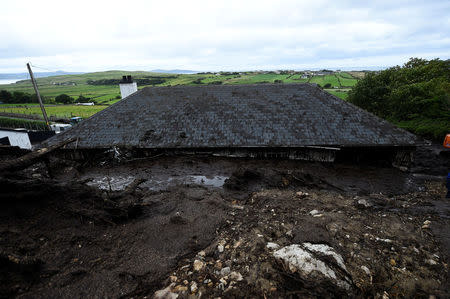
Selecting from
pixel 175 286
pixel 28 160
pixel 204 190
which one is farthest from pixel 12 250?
pixel 204 190

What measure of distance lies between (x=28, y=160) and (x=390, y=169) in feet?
62.3

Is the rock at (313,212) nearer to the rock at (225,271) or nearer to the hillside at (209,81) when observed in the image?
the rock at (225,271)

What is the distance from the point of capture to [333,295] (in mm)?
3656

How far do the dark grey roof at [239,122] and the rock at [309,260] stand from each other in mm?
8043

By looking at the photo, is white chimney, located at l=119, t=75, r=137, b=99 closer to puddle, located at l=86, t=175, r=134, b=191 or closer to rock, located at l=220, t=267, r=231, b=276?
puddle, located at l=86, t=175, r=134, b=191

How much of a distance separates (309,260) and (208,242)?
262 centimetres

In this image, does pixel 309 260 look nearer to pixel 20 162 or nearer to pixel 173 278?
pixel 173 278

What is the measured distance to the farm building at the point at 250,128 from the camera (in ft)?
40.2

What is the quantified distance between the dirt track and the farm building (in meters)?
4.26

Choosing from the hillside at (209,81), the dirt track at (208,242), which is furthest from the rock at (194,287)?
the hillside at (209,81)

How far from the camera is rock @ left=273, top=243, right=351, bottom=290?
3934 millimetres

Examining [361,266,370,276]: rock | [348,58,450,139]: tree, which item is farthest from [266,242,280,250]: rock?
[348,58,450,139]: tree

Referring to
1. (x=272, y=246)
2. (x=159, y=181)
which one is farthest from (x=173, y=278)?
(x=159, y=181)

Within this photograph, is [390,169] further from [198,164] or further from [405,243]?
[198,164]
